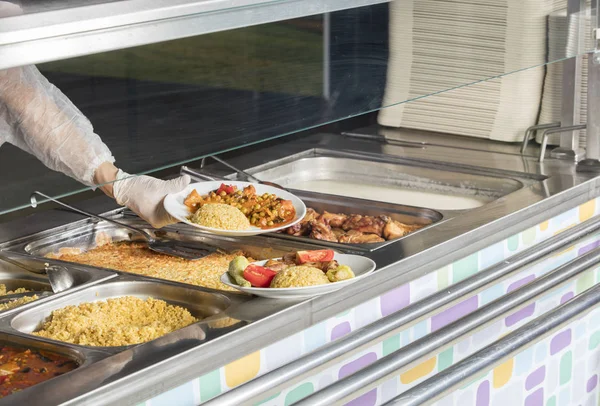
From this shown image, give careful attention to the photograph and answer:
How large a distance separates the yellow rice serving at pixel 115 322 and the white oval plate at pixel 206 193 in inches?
7.6

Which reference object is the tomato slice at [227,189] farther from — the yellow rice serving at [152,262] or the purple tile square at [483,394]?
the purple tile square at [483,394]

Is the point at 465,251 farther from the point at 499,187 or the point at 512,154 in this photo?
the point at 512,154

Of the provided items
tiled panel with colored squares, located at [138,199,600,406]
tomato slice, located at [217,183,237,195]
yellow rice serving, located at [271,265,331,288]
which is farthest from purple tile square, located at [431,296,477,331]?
tomato slice, located at [217,183,237,195]

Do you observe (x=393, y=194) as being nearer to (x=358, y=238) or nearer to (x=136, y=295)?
(x=358, y=238)

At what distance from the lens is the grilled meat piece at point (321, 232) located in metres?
1.74

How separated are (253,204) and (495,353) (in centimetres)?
50

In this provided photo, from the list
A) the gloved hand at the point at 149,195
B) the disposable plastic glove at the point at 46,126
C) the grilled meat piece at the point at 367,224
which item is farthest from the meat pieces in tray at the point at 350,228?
the disposable plastic glove at the point at 46,126

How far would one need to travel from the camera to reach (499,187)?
2.16 meters

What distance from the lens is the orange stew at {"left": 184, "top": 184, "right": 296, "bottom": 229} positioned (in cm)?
170

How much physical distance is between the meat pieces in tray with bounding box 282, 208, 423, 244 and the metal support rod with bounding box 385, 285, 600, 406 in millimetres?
273

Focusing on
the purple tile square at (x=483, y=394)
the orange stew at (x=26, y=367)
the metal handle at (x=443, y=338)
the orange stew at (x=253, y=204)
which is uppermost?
the orange stew at (x=253, y=204)

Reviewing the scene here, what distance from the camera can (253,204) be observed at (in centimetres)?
175

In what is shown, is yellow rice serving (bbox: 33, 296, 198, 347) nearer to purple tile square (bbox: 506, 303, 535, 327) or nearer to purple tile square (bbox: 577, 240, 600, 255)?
purple tile square (bbox: 506, 303, 535, 327)

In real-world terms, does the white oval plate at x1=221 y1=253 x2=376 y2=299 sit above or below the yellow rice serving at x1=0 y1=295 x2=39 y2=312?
above
